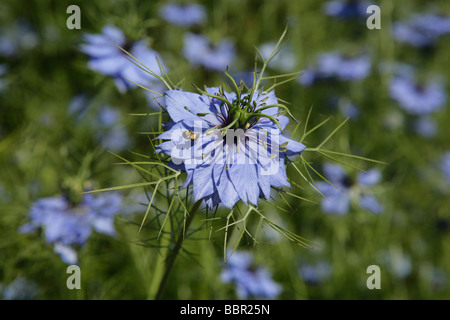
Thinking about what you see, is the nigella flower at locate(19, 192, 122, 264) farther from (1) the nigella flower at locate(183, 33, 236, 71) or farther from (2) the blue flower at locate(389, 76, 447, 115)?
(2) the blue flower at locate(389, 76, 447, 115)

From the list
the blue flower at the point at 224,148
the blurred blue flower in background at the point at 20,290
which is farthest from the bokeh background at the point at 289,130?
the blue flower at the point at 224,148

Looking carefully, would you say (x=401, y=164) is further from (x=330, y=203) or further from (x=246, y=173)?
(x=246, y=173)

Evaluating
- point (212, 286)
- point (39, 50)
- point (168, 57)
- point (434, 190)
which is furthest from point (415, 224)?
point (39, 50)

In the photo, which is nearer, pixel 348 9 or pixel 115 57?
pixel 115 57

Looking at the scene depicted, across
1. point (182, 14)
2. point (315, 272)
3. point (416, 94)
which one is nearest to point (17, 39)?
point (182, 14)

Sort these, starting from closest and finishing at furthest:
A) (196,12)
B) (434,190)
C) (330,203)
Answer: (330,203)
(434,190)
(196,12)

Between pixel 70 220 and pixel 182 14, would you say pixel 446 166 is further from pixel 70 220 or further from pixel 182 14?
pixel 70 220
